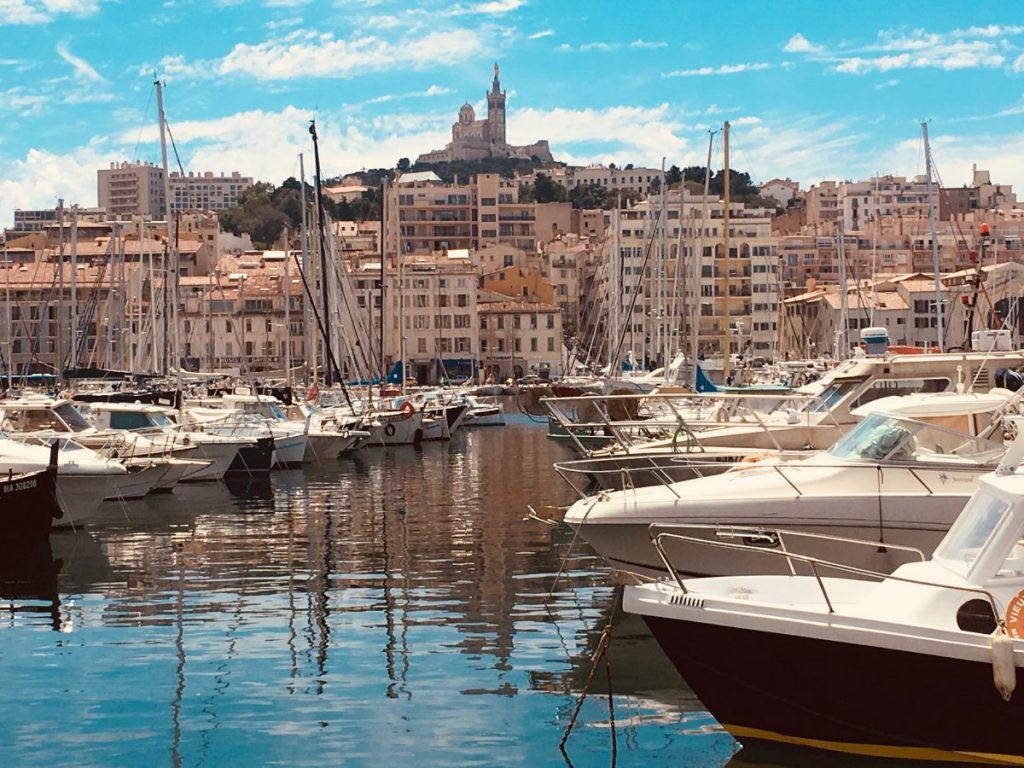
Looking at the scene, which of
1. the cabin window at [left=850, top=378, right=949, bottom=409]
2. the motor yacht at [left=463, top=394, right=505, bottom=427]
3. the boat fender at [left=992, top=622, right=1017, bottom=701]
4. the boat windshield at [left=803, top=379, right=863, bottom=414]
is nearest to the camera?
the boat fender at [left=992, top=622, right=1017, bottom=701]

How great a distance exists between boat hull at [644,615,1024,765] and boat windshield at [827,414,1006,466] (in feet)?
18.4

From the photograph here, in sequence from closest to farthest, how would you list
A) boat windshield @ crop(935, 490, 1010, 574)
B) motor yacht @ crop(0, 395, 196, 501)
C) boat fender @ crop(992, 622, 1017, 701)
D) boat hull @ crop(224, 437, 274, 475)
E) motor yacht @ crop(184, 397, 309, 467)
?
1. boat fender @ crop(992, 622, 1017, 701)
2. boat windshield @ crop(935, 490, 1010, 574)
3. motor yacht @ crop(0, 395, 196, 501)
4. boat hull @ crop(224, 437, 274, 475)
5. motor yacht @ crop(184, 397, 309, 467)

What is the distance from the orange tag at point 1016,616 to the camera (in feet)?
38.0

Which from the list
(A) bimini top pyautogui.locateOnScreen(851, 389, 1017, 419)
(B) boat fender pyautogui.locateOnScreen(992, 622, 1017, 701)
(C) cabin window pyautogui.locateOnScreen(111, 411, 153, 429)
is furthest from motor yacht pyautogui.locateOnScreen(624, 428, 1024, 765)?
(C) cabin window pyautogui.locateOnScreen(111, 411, 153, 429)

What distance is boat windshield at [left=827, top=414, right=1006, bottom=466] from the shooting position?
17.5m

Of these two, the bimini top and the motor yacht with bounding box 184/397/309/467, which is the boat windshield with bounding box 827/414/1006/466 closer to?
Result: the bimini top

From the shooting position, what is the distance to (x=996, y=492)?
1243 cm

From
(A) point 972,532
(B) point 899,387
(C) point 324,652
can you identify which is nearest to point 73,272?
(B) point 899,387

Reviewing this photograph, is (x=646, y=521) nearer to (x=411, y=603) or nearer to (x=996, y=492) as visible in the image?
(x=411, y=603)

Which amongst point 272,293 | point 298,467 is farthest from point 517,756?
point 272,293

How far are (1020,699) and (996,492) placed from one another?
1713 mm

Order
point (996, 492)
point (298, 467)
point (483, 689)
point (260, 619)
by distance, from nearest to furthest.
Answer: point (996, 492) < point (483, 689) < point (260, 619) < point (298, 467)

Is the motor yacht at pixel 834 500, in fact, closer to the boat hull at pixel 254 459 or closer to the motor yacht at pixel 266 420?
the boat hull at pixel 254 459

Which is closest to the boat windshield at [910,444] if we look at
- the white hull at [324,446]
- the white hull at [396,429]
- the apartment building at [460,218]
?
the white hull at [324,446]
